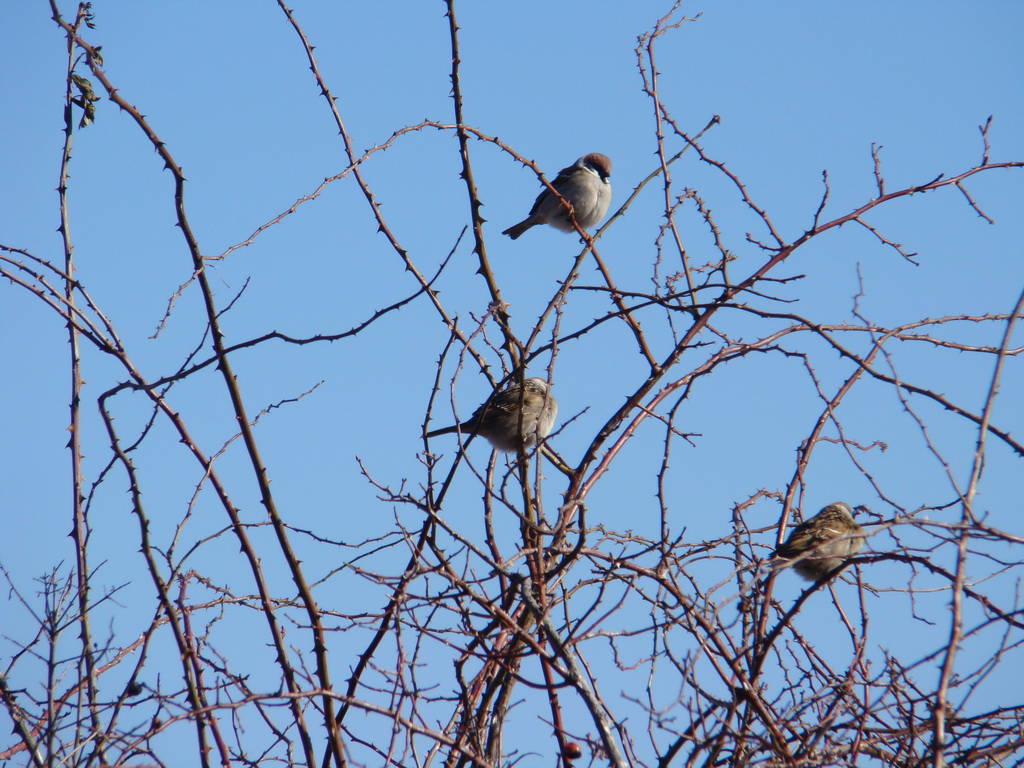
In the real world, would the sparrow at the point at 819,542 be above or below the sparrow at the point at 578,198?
below

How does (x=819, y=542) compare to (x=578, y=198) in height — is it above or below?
below

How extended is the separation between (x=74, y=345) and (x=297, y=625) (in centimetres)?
117

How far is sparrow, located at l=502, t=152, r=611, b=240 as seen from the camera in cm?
896

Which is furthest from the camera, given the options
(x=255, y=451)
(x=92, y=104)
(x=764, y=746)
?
(x=92, y=104)

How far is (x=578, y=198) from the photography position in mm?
8969

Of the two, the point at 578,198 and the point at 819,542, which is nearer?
the point at 819,542

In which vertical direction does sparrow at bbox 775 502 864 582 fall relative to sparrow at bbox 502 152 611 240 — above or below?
Result: below

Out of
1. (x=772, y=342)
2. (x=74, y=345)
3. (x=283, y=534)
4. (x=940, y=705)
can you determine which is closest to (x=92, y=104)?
(x=74, y=345)

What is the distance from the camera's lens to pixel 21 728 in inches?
118

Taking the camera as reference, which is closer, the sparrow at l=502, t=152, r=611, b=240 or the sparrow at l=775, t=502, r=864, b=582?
the sparrow at l=775, t=502, r=864, b=582

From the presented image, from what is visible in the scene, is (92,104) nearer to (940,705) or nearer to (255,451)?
(255,451)

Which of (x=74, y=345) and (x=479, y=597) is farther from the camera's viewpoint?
(x=74, y=345)

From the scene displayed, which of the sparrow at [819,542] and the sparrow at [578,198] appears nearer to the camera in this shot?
the sparrow at [819,542]

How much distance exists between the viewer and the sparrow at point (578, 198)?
8.96m
